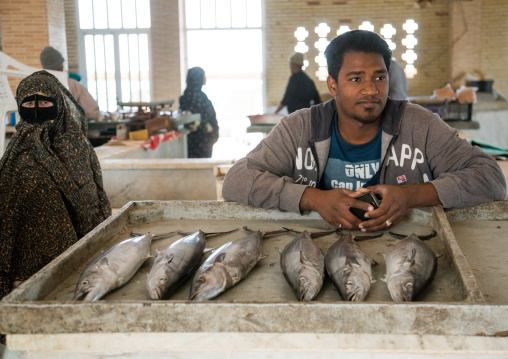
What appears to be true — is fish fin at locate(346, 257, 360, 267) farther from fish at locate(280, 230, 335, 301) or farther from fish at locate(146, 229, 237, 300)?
fish at locate(146, 229, 237, 300)

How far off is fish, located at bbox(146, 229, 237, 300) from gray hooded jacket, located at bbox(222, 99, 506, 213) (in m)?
0.55

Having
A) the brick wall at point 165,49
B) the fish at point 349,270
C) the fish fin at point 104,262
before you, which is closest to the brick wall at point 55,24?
the brick wall at point 165,49

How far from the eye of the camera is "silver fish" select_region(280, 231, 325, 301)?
5.36ft

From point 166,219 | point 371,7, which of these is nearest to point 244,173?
→ point 166,219

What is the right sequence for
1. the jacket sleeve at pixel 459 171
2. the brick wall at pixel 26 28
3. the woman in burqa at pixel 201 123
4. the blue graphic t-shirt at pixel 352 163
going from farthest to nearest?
the brick wall at pixel 26 28, the woman in burqa at pixel 201 123, the blue graphic t-shirt at pixel 352 163, the jacket sleeve at pixel 459 171

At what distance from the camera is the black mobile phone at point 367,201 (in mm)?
2232

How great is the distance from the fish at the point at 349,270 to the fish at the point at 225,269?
26 cm

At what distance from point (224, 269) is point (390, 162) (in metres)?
1.33

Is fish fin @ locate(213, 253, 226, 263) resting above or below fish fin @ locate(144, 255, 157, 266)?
above

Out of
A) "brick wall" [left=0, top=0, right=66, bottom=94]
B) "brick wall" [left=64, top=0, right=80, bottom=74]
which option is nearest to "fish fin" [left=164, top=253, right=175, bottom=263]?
"brick wall" [left=0, top=0, right=66, bottom=94]

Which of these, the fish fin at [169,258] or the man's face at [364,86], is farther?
the man's face at [364,86]

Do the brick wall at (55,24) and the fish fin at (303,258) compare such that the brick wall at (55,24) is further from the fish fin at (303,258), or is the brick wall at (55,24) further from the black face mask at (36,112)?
the fish fin at (303,258)

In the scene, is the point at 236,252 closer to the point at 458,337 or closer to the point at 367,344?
the point at 367,344

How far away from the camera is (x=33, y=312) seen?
1.45 m
